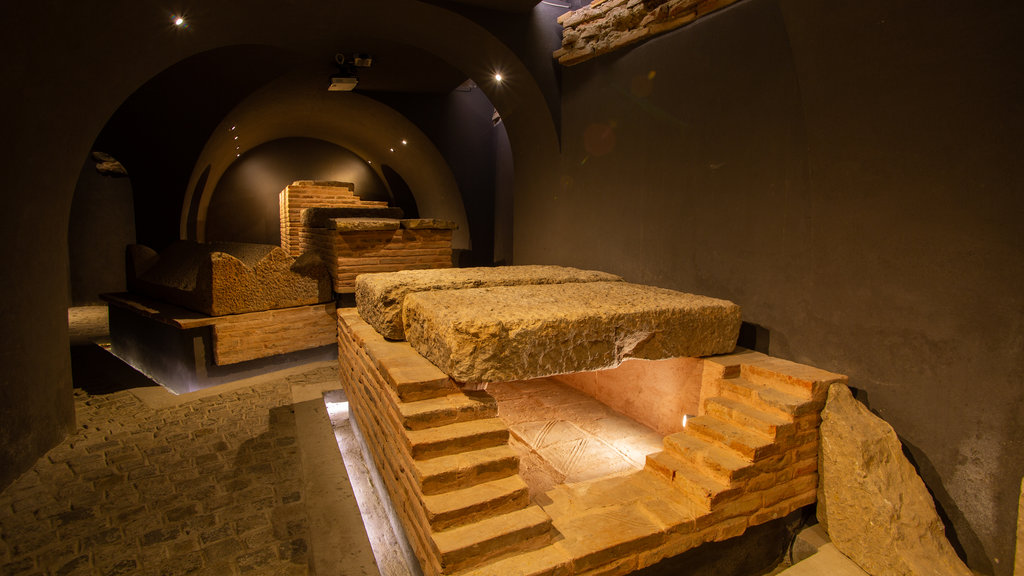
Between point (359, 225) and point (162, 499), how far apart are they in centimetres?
335

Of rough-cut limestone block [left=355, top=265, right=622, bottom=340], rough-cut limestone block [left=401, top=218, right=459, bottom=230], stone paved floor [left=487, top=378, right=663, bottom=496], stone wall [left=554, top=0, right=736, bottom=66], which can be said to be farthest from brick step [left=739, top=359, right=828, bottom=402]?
rough-cut limestone block [left=401, top=218, right=459, bottom=230]

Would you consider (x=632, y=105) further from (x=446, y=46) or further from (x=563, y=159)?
(x=446, y=46)

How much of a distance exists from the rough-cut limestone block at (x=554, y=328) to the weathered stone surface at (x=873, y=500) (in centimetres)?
87

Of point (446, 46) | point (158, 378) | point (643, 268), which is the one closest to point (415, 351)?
point (643, 268)

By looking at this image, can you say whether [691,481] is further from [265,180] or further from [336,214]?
[265,180]

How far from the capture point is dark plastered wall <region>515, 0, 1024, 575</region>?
261cm

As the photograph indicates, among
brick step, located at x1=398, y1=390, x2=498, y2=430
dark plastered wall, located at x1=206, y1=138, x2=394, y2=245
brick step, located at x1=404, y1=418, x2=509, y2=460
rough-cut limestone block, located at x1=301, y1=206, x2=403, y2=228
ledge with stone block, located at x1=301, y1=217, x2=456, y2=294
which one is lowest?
brick step, located at x1=404, y1=418, x2=509, y2=460

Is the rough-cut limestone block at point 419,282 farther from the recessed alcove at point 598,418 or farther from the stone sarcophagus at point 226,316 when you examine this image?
the stone sarcophagus at point 226,316

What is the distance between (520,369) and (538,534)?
0.86 meters

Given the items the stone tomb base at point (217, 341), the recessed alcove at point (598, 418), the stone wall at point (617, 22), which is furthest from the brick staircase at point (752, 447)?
the stone tomb base at point (217, 341)

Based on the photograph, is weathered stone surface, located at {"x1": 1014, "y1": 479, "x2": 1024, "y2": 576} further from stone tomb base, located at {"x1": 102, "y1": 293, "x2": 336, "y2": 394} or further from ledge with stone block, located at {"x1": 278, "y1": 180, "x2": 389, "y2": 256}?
ledge with stone block, located at {"x1": 278, "y1": 180, "x2": 389, "y2": 256}

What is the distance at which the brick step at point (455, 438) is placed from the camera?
2.36 metres

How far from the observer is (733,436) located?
2.87 metres

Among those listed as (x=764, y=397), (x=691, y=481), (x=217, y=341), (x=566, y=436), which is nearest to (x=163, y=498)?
(x=217, y=341)
